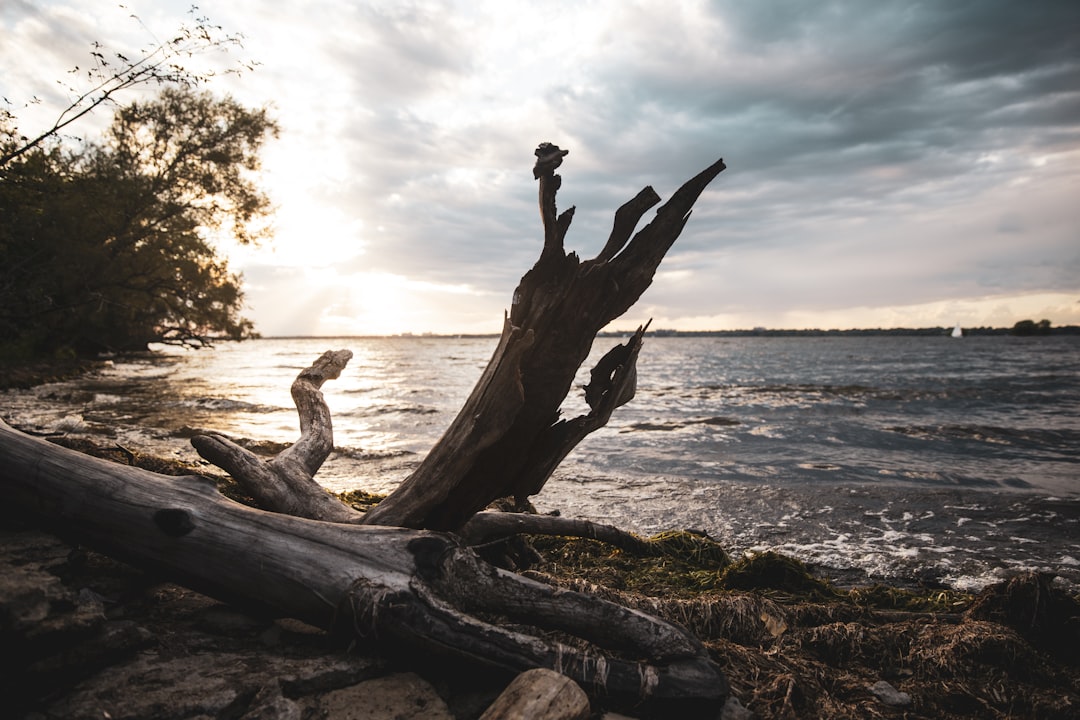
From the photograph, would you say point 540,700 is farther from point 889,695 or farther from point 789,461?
point 789,461

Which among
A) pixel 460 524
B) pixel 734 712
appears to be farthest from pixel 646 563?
pixel 734 712

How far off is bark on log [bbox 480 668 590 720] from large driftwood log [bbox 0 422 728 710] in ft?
0.76

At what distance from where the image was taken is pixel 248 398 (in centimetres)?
2136

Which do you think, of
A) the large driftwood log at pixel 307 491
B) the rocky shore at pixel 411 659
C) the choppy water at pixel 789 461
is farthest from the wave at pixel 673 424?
the rocky shore at pixel 411 659

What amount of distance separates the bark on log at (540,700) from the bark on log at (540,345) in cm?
176

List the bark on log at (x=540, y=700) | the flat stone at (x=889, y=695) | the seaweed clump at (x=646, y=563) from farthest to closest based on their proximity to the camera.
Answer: the seaweed clump at (x=646, y=563), the flat stone at (x=889, y=695), the bark on log at (x=540, y=700)

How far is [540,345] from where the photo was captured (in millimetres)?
4129

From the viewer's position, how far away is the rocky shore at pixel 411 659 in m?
2.37

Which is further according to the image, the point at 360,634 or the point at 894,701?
the point at 894,701

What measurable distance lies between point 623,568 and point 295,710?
3.89 metres

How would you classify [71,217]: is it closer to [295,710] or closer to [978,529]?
[295,710]

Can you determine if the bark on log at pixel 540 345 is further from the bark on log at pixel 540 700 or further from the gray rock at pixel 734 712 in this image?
the gray rock at pixel 734 712

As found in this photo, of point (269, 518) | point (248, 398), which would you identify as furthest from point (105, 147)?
point (269, 518)

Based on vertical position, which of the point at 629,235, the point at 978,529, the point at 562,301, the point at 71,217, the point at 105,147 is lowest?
the point at 978,529
